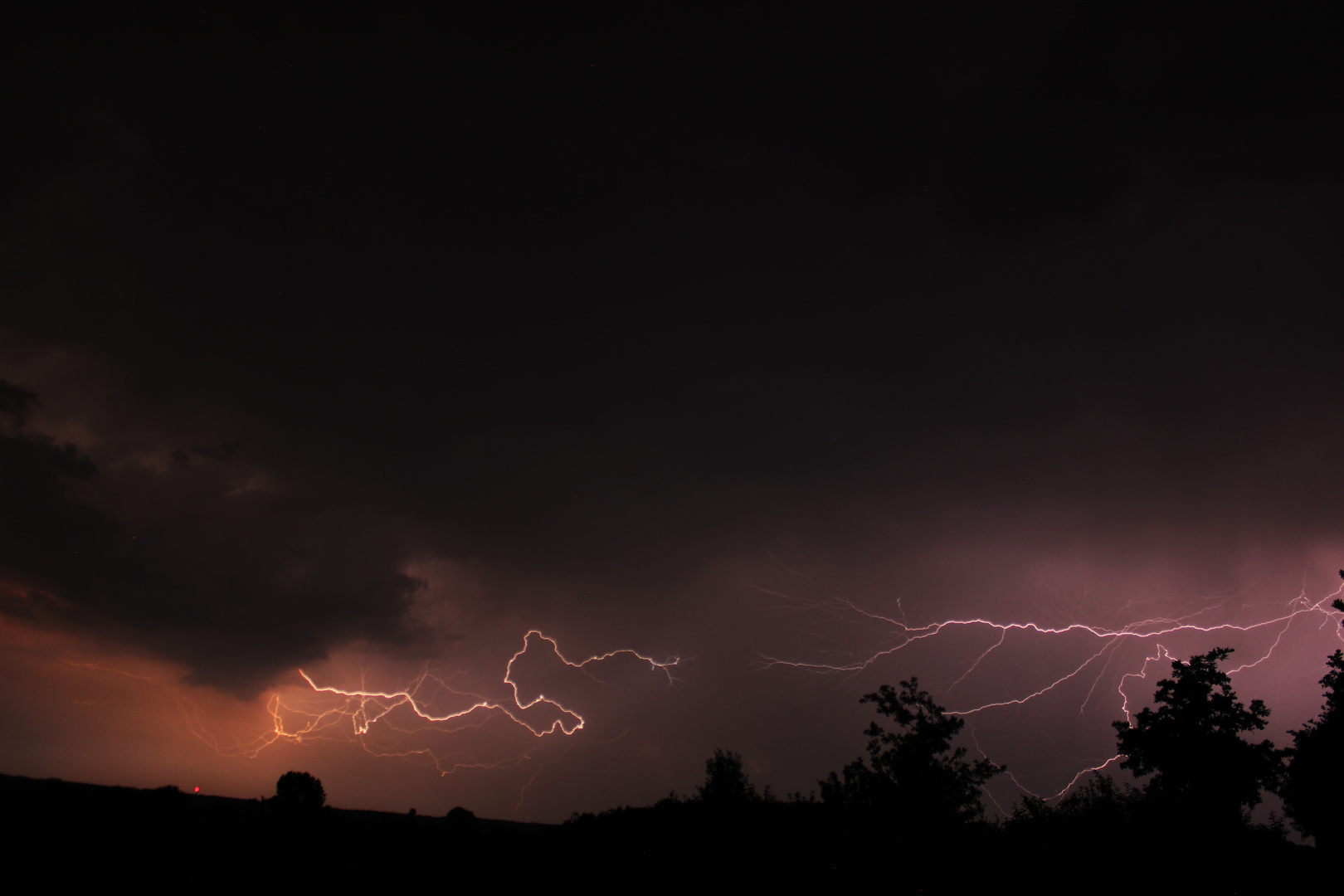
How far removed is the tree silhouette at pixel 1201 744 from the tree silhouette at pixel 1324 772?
4.56 ft

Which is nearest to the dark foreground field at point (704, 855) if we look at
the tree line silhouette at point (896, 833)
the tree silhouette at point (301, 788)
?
the tree line silhouette at point (896, 833)

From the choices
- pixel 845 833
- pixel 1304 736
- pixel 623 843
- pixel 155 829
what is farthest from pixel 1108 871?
pixel 155 829

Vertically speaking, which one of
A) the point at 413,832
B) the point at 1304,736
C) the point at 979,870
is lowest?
the point at 413,832

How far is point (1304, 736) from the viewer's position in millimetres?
22000

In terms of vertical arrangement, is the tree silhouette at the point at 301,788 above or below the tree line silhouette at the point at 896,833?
below

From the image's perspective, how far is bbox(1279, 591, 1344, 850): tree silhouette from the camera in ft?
67.6

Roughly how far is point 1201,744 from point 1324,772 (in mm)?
3692

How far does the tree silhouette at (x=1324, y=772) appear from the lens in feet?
67.6

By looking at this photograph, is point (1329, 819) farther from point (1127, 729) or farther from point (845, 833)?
point (845, 833)

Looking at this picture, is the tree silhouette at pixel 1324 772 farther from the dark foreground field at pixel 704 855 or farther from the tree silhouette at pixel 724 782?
the tree silhouette at pixel 724 782

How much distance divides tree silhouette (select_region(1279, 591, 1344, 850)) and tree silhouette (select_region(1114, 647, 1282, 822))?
4.56 ft

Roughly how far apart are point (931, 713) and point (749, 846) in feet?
46.1

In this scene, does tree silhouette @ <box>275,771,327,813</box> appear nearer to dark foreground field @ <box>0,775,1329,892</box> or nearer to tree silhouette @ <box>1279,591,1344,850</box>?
dark foreground field @ <box>0,775,1329,892</box>

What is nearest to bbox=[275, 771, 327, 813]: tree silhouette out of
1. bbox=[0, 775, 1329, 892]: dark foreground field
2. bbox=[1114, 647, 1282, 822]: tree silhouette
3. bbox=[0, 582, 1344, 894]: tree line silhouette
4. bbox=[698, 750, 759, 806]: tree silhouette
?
bbox=[0, 582, 1344, 894]: tree line silhouette
